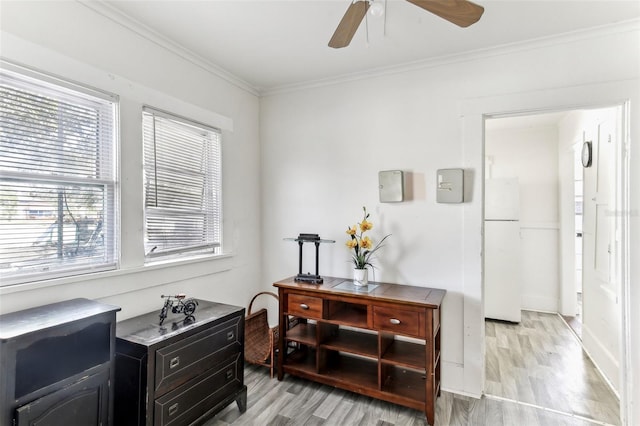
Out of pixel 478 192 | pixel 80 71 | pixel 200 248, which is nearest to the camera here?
pixel 80 71

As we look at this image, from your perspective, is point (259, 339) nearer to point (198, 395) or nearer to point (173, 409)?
point (198, 395)

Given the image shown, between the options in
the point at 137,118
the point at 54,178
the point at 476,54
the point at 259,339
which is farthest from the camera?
the point at 259,339

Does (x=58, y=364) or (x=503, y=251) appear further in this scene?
(x=503, y=251)

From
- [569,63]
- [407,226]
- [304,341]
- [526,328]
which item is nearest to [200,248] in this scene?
[304,341]

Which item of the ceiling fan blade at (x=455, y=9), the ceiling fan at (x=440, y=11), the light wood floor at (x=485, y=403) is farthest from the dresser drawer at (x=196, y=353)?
the ceiling fan blade at (x=455, y=9)

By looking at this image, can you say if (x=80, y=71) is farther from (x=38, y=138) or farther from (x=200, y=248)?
(x=200, y=248)

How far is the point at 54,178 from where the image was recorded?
1.85 meters

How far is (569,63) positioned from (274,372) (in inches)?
130

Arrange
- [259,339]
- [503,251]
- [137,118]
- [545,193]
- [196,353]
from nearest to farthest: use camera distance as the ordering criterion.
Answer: [196,353] < [137,118] < [259,339] < [503,251] < [545,193]

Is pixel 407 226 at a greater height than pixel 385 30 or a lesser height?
lesser

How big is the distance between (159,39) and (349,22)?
1523mm

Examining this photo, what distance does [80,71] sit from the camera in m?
1.94

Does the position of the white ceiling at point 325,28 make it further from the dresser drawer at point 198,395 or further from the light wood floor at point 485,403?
the light wood floor at point 485,403

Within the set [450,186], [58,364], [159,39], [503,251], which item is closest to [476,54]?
[450,186]
